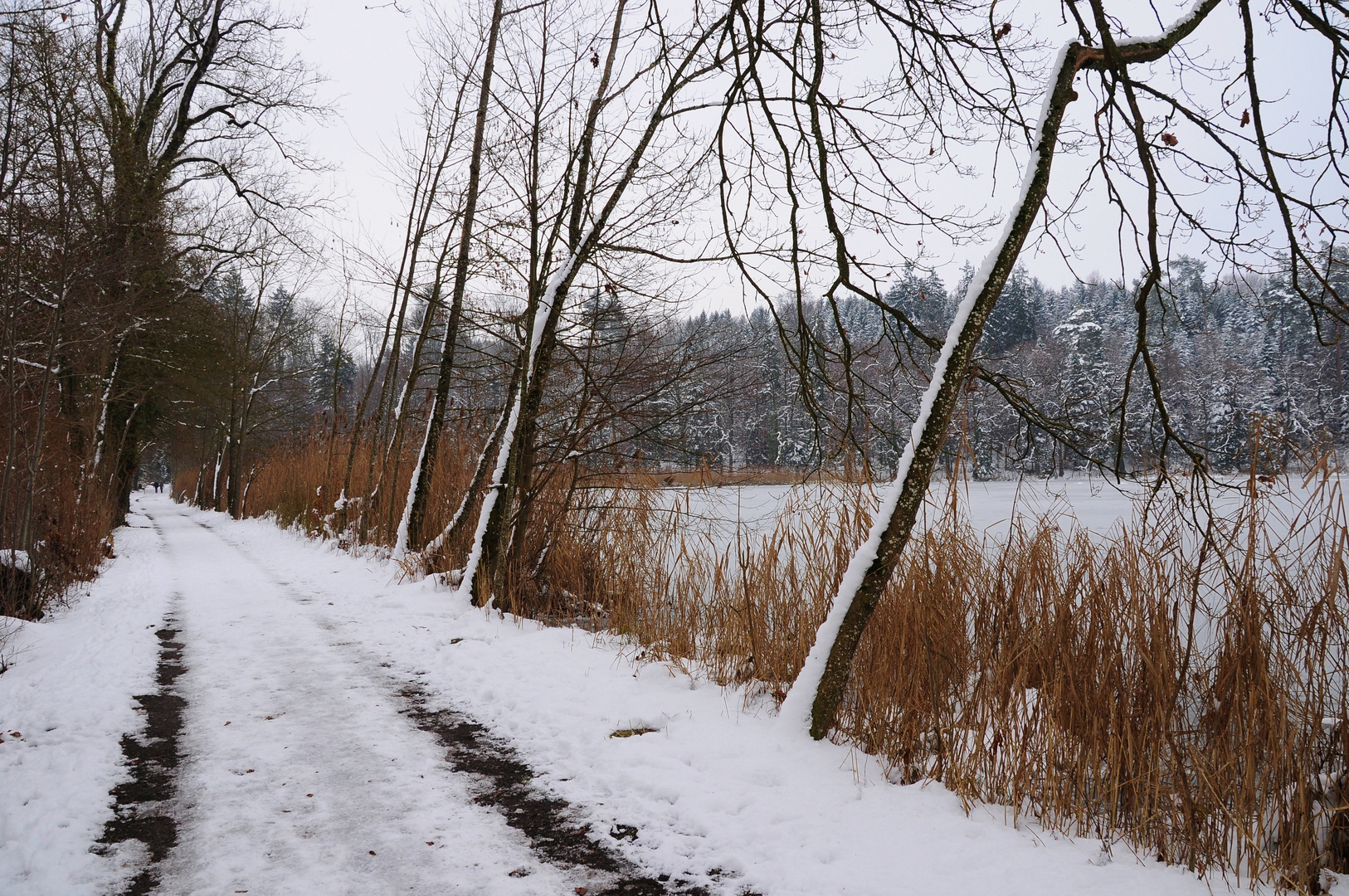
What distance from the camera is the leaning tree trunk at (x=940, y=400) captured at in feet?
9.17

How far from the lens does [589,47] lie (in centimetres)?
341

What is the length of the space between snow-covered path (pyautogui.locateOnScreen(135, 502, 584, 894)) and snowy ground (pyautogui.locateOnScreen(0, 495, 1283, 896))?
1 centimetres

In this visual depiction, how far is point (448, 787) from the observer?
2.80 m

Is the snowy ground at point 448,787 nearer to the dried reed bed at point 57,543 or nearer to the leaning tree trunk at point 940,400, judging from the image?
the leaning tree trunk at point 940,400

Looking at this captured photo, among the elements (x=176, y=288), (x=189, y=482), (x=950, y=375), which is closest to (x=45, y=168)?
(x=950, y=375)

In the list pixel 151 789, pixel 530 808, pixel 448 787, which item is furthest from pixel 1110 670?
pixel 151 789

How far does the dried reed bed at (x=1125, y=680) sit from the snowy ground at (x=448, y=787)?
0.21m

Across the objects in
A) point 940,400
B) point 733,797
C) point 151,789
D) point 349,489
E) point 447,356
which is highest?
point 447,356

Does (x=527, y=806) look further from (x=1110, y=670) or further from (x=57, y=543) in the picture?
(x=57, y=543)

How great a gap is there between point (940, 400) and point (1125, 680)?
5.16 ft

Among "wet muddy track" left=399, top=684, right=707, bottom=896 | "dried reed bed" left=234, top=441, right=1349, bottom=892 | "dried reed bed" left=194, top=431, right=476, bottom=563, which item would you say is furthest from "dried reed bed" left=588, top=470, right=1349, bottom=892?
"dried reed bed" left=194, top=431, right=476, bottom=563

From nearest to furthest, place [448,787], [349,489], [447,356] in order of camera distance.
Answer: [448,787] < [447,356] < [349,489]

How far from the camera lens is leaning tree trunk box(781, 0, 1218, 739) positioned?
2.79 metres

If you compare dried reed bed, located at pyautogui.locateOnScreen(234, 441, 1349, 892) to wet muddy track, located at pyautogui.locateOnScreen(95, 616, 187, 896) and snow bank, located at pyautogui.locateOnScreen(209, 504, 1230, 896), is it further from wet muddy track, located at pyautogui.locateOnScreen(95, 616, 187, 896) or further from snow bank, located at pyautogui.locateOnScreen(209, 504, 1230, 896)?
wet muddy track, located at pyautogui.locateOnScreen(95, 616, 187, 896)
